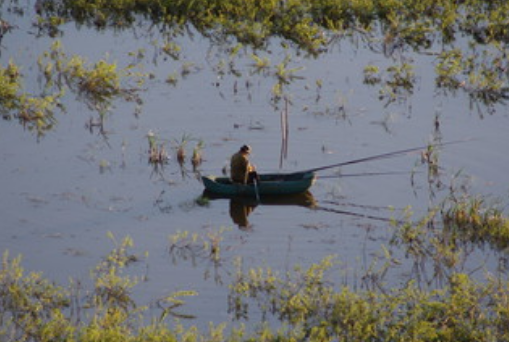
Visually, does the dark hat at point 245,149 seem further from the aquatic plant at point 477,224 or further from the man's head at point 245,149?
the aquatic plant at point 477,224

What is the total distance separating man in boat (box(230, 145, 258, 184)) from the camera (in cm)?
1346

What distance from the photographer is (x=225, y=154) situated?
1457 cm

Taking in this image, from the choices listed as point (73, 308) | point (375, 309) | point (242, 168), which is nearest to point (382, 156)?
point (242, 168)

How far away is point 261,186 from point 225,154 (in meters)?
1.24

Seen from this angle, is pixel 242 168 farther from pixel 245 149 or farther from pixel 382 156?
pixel 382 156

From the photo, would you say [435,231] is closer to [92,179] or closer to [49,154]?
[92,179]

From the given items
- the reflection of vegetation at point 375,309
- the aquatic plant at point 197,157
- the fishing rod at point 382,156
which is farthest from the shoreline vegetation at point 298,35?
the reflection of vegetation at point 375,309

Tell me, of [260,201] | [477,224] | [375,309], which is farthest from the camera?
[260,201]

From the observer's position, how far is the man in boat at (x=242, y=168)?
1346 centimetres

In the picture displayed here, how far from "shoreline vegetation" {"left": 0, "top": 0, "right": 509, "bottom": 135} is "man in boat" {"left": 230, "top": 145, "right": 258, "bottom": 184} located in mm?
2940

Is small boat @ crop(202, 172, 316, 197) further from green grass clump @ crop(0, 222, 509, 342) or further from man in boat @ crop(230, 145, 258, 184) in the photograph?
green grass clump @ crop(0, 222, 509, 342)

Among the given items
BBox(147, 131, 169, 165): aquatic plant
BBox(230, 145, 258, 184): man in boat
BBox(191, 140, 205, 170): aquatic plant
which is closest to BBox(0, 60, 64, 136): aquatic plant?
BBox(147, 131, 169, 165): aquatic plant

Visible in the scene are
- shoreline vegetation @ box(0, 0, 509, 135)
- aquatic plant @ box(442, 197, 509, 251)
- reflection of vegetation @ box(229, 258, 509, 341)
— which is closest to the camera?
reflection of vegetation @ box(229, 258, 509, 341)

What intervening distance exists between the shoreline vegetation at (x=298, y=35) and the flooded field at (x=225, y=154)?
0.06m
